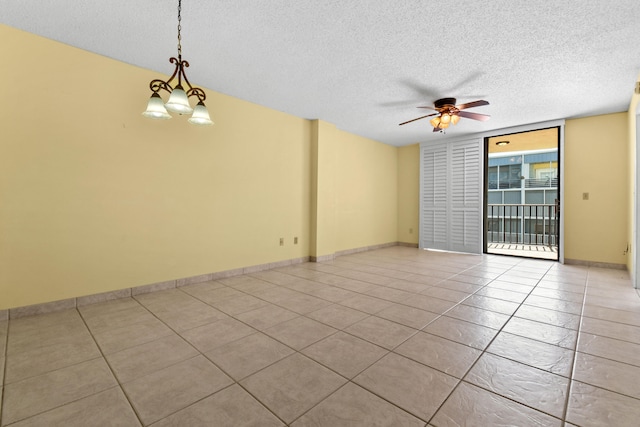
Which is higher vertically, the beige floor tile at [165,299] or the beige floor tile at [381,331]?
the beige floor tile at [165,299]

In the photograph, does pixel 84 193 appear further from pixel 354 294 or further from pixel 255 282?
pixel 354 294

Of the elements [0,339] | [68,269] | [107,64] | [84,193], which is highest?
[107,64]

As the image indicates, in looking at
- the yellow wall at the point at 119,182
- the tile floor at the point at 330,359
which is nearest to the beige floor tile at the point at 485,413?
the tile floor at the point at 330,359

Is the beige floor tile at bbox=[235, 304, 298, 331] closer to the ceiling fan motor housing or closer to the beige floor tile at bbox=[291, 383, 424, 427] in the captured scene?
the beige floor tile at bbox=[291, 383, 424, 427]

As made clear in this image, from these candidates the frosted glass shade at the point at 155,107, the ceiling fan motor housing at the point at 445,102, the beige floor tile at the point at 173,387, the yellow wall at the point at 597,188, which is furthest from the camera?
the yellow wall at the point at 597,188

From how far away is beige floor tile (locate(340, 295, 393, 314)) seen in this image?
8.87ft

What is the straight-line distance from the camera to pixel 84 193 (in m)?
2.82

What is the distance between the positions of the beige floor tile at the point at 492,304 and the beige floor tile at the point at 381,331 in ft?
3.42

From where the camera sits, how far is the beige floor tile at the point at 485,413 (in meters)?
1.28

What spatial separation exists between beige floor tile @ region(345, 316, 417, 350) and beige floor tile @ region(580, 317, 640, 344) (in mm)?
1474

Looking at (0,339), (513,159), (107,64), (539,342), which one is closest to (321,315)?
(539,342)

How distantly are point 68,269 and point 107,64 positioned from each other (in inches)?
86.0

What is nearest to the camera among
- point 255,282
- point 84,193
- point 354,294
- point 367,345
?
point 367,345

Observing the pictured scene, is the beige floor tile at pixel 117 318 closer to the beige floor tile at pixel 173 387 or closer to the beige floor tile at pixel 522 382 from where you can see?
the beige floor tile at pixel 173 387
